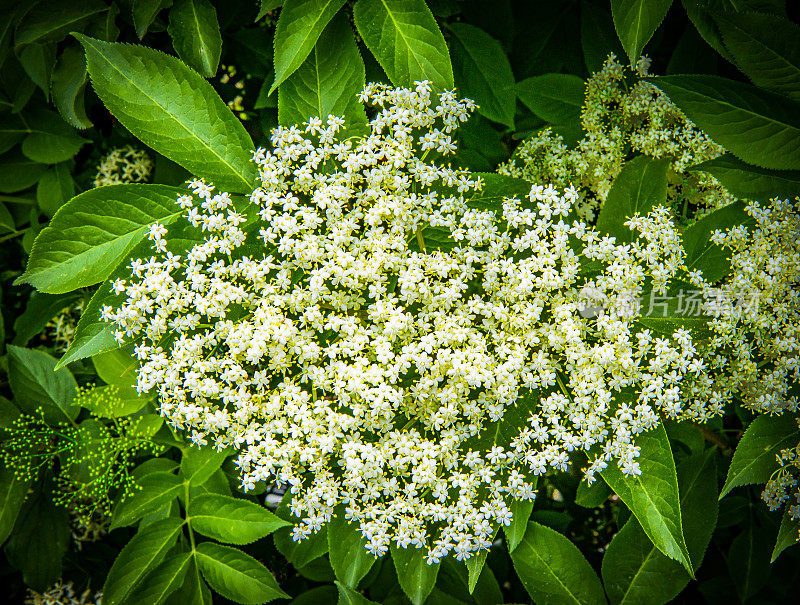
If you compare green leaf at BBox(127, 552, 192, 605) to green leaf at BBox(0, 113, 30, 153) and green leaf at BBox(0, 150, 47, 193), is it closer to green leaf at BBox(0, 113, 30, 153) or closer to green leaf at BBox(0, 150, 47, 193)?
green leaf at BBox(0, 150, 47, 193)

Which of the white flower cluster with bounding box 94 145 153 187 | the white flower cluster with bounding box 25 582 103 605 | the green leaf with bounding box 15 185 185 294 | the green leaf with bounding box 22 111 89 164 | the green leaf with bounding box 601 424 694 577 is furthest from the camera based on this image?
the white flower cluster with bounding box 25 582 103 605

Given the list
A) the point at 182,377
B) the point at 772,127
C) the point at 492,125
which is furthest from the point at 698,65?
the point at 182,377

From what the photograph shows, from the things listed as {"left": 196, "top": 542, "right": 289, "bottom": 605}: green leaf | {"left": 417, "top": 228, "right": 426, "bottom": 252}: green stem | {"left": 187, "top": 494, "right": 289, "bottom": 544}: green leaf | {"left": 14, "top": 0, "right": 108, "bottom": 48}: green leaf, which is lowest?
{"left": 196, "top": 542, "right": 289, "bottom": 605}: green leaf

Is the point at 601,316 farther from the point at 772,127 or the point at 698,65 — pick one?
the point at 698,65

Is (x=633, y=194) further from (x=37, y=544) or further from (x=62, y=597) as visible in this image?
(x=62, y=597)

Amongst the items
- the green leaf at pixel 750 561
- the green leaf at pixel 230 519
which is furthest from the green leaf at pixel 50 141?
the green leaf at pixel 750 561

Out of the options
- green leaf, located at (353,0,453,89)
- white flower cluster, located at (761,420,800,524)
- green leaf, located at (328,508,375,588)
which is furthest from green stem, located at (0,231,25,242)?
white flower cluster, located at (761,420,800,524)
